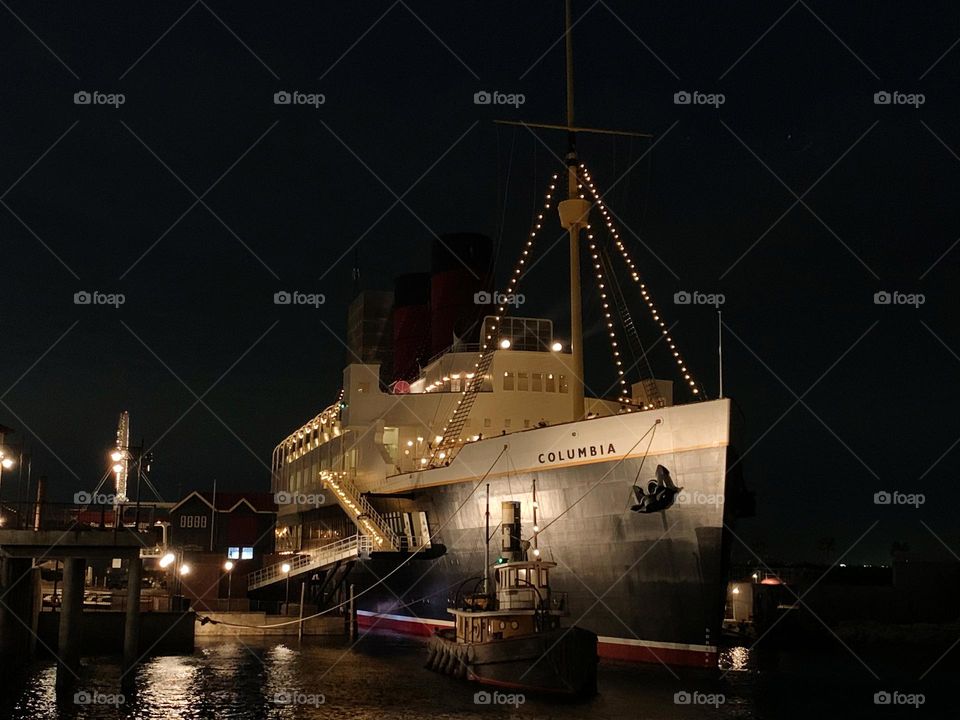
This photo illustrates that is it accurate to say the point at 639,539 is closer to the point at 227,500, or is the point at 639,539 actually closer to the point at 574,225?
the point at 574,225

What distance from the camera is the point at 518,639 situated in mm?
23453

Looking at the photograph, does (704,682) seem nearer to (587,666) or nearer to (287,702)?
(587,666)

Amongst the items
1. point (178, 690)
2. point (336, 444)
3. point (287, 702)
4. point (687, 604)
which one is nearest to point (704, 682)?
point (687, 604)

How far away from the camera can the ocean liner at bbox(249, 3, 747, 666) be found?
2642 cm

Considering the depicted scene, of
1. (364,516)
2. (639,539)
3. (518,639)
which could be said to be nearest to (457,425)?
(364,516)

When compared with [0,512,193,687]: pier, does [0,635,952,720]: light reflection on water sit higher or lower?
lower

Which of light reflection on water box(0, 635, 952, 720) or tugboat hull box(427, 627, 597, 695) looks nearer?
light reflection on water box(0, 635, 952, 720)

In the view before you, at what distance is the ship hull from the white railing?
9.79m

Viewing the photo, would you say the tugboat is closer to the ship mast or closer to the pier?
the ship mast

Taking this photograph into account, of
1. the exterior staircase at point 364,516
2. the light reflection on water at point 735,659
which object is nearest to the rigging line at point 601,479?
the light reflection on water at point 735,659

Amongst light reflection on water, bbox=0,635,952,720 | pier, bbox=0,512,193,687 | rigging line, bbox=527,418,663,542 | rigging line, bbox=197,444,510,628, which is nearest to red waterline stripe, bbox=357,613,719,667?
light reflection on water, bbox=0,635,952,720

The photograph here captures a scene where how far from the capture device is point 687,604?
2602 centimetres

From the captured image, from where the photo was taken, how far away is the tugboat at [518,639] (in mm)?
22969

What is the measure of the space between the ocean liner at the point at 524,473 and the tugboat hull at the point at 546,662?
4288 millimetres
